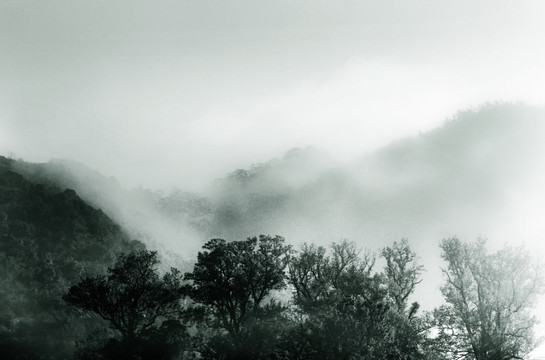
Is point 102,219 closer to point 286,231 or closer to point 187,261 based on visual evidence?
point 187,261

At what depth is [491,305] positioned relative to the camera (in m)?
44.7

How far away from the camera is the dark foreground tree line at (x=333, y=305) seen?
138ft

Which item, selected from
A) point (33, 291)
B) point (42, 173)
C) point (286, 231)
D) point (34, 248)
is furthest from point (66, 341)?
point (286, 231)

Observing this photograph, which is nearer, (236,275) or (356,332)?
(356,332)

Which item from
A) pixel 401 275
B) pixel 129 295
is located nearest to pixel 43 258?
pixel 129 295

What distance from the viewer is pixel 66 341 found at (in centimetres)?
8738

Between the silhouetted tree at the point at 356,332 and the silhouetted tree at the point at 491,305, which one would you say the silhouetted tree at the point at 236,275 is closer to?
the silhouetted tree at the point at 356,332

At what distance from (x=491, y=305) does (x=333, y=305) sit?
16.9 meters

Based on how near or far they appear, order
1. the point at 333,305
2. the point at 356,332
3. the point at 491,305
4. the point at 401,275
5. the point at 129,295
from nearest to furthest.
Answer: the point at 356,332 → the point at 491,305 → the point at 333,305 → the point at 401,275 → the point at 129,295

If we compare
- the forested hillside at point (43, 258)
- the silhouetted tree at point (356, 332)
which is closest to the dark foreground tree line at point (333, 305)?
the silhouetted tree at point (356, 332)

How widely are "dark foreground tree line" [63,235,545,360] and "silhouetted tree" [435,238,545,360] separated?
0.11 metres

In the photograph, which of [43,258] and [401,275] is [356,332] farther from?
[43,258]

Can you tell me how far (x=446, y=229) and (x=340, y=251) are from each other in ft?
430

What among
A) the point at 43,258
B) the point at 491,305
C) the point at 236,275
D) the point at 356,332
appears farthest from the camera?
the point at 43,258
